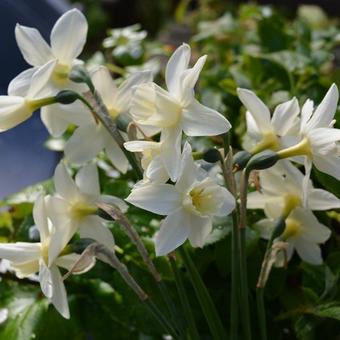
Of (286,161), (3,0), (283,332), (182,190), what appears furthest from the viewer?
(3,0)

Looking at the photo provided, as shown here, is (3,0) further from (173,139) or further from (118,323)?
(173,139)

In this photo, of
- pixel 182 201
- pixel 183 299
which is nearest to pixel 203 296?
pixel 183 299

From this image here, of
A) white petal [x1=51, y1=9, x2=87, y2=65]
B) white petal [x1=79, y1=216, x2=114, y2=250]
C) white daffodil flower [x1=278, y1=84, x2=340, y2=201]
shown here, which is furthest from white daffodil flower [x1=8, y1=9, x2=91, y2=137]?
white daffodil flower [x1=278, y1=84, x2=340, y2=201]

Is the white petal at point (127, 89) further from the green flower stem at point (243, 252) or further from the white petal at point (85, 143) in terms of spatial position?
the green flower stem at point (243, 252)

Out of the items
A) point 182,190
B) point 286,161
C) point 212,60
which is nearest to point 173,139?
point 182,190

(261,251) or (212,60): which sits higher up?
(261,251)

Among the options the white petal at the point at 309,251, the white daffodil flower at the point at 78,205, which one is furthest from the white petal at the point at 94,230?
the white petal at the point at 309,251
